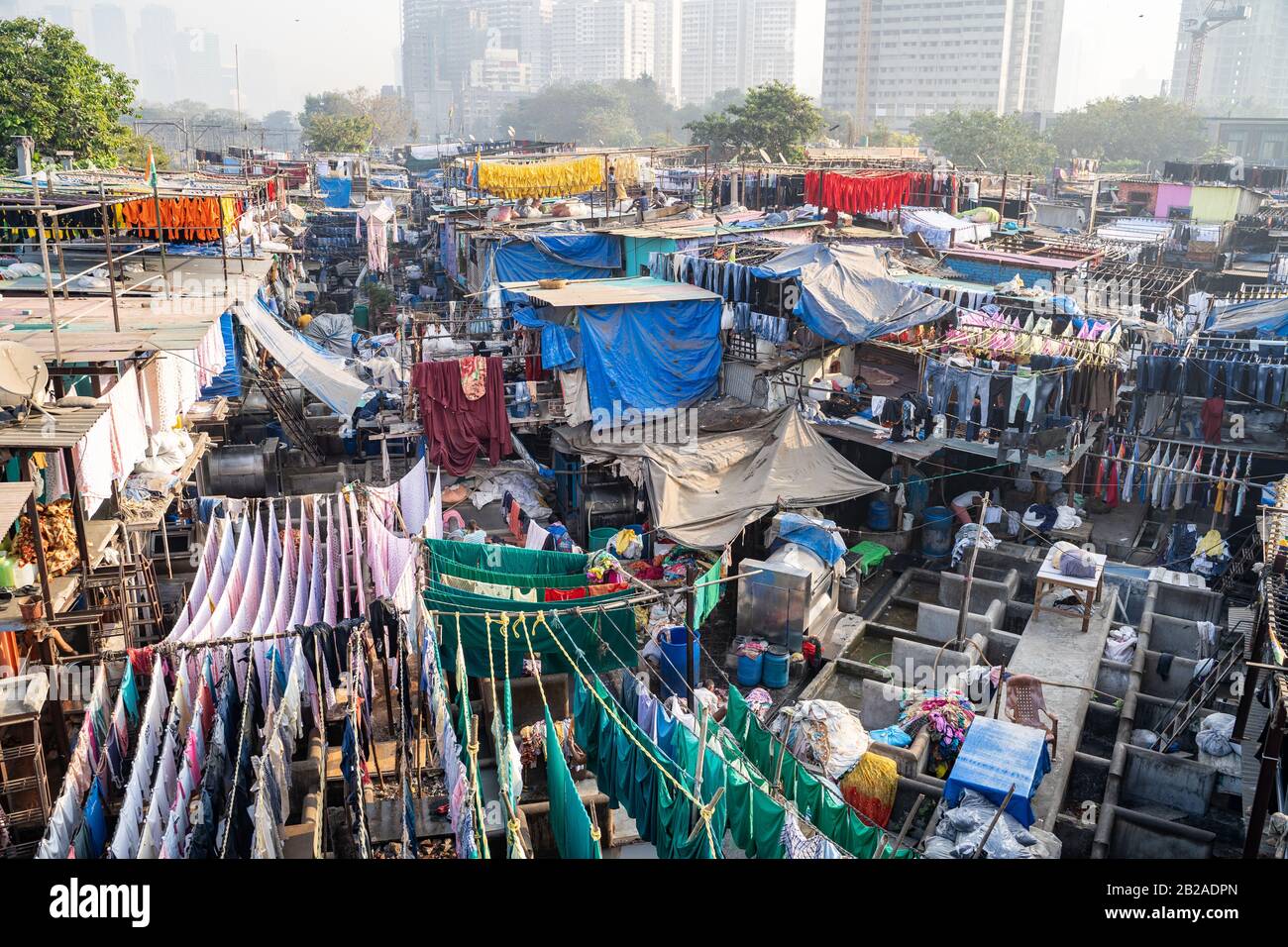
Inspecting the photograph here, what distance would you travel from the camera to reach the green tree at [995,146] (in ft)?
220

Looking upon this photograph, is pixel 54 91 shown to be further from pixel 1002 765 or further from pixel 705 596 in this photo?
pixel 1002 765

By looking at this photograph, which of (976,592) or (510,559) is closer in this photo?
(510,559)

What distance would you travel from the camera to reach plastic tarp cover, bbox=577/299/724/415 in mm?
19516

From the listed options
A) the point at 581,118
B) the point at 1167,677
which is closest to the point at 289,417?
the point at 1167,677

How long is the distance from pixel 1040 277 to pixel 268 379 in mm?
19100

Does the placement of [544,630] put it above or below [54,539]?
below

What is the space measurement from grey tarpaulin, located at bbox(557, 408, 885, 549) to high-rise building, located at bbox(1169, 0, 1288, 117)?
514 feet

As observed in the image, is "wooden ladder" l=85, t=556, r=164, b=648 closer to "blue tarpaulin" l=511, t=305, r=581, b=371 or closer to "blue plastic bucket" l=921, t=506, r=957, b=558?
"blue tarpaulin" l=511, t=305, r=581, b=371

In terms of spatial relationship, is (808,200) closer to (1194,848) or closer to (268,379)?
(268,379)

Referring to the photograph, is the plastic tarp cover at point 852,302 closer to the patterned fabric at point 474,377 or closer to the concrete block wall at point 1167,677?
the patterned fabric at point 474,377

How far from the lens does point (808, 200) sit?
31.5 m

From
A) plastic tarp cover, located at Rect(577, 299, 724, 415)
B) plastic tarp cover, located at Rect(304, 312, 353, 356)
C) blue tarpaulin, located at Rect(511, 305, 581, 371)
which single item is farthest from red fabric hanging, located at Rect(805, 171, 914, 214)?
plastic tarp cover, located at Rect(304, 312, 353, 356)

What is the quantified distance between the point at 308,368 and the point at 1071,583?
1506cm

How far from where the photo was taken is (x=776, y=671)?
14625mm
